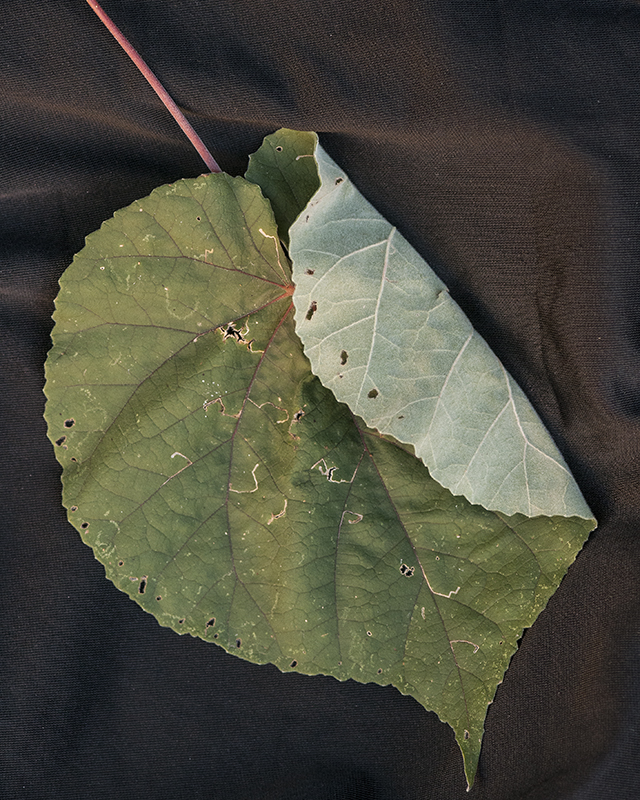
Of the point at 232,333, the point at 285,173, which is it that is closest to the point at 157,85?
the point at 285,173

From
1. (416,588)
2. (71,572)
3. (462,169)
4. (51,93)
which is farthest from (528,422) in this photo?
(51,93)

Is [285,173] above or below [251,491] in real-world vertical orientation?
above

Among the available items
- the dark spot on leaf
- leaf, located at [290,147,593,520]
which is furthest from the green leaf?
the dark spot on leaf

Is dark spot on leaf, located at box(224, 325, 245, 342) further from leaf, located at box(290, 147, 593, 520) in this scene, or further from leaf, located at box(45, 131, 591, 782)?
leaf, located at box(290, 147, 593, 520)

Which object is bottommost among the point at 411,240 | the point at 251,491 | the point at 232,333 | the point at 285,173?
the point at 251,491

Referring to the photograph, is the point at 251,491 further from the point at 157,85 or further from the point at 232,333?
the point at 157,85

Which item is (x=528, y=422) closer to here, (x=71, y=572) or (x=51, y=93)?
(x=71, y=572)

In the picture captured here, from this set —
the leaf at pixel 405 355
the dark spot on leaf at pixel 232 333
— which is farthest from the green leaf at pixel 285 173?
the dark spot on leaf at pixel 232 333

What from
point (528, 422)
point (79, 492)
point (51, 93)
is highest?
point (51, 93)
